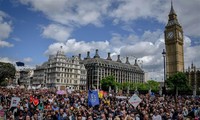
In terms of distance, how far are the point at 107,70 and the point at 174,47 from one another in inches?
1475

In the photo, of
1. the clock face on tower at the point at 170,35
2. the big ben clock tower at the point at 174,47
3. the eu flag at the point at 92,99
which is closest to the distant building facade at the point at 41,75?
the big ben clock tower at the point at 174,47

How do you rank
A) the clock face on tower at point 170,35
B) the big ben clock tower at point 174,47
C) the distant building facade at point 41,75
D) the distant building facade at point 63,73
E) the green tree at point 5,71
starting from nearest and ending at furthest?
the green tree at point 5,71 → the distant building facade at point 63,73 → the distant building facade at point 41,75 → the big ben clock tower at point 174,47 → the clock face on tower at point 170,35

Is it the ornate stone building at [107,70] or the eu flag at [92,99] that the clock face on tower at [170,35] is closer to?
the ornate stone building at [107,70]

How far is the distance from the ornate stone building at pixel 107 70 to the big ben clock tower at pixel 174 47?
30.3 meters

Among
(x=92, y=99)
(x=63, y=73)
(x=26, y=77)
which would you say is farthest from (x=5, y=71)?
(x=26, y=77)

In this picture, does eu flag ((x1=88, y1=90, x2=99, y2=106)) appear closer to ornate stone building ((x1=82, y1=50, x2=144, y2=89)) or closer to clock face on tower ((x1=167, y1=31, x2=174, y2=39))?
ornate stone building ((x1=82, y1=50, x2=144, y2=89))

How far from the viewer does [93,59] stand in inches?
5212

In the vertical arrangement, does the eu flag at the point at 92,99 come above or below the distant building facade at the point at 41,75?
below

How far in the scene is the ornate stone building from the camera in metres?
128

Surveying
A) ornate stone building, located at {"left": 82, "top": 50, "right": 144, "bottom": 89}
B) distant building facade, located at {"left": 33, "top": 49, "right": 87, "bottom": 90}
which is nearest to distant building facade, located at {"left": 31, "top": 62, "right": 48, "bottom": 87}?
distant building facade, located at {"left": 33, "top": 49, "right": 87, "bottom": 90}

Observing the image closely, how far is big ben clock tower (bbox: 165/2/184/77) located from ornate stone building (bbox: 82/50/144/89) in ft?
99.5

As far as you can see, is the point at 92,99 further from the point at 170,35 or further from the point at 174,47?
the point at 170,35

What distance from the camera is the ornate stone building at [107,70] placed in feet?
421

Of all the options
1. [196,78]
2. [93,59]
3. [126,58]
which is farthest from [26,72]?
[196,78]
